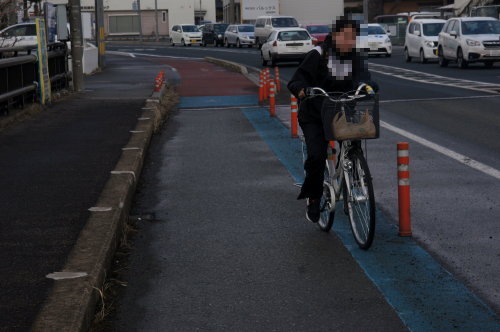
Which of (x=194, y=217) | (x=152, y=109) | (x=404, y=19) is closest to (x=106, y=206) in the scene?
(x=194, y=217)

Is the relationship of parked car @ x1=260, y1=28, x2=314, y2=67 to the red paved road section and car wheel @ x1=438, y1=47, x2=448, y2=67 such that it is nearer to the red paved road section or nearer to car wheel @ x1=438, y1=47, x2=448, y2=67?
the red paved road section

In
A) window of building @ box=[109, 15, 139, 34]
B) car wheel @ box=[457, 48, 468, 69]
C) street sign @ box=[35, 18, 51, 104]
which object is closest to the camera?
street sign @ box=[35, 18, 51, 104]

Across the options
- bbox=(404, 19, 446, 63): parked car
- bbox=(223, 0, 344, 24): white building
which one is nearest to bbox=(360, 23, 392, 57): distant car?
bbox=(404, 19, 446, 63): parked car

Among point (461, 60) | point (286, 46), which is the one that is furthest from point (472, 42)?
point (286, 46)

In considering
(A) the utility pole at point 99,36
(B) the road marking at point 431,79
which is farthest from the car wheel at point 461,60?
(A) the utility pole at point 99,36

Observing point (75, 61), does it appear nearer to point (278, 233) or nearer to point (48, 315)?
point (278, 233)

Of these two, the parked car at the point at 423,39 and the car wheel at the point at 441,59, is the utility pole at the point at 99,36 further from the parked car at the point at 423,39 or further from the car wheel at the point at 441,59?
the car wheel at the point at 441,59

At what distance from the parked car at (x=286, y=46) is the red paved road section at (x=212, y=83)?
6.45 feet

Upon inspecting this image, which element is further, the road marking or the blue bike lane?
the road marking

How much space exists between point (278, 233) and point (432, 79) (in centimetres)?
2028

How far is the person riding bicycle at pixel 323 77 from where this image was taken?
22.1 feet

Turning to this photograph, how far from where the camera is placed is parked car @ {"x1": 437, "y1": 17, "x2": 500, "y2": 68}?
3056cm

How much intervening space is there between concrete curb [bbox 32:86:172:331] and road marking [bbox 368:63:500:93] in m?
14.5

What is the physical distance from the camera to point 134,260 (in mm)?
6691
